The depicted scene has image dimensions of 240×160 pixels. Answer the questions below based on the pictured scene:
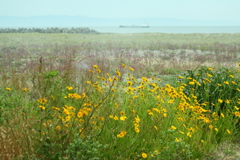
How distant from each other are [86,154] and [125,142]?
2.28ft

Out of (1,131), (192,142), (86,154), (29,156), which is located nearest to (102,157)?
(86,154)

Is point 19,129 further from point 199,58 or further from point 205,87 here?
point 199,58

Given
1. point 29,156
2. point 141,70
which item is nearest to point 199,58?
point 141,70

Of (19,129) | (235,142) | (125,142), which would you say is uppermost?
(19,129)

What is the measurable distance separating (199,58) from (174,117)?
36.2 feet

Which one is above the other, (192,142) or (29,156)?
(29,156)

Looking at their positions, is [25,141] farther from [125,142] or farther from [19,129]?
[125,142]

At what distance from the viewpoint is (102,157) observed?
2928 mm

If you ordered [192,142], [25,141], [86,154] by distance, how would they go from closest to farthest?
1. [86,154]
2. [25,141]
3. [192,142]

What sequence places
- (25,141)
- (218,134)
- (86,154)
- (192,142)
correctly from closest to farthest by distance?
(86,154)
(25,141)
(192,142)
(218,134)

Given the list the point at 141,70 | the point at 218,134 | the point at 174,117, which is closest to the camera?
the point at 174,117

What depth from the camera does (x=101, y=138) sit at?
308 cm

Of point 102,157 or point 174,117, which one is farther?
point 174,117

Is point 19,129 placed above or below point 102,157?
above
